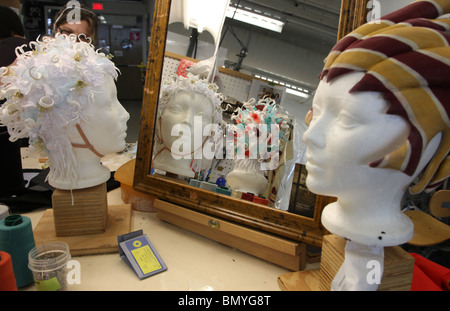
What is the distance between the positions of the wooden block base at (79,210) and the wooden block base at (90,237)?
4 centimetres

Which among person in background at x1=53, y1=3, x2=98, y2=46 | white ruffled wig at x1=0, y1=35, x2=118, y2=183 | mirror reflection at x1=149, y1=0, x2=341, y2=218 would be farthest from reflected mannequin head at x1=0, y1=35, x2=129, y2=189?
person in background at x1=53, y1=3, x2=98, y2=46

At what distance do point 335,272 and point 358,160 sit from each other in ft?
1.57

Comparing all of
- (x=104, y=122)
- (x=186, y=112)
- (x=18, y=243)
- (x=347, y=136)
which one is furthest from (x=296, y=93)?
(x=18, y=243)

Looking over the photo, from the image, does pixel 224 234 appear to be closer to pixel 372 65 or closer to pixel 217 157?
pixel 217 157

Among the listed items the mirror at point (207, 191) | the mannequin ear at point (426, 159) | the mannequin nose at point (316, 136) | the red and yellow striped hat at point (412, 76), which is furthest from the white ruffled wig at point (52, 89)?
the mannequin ear at point (426, 159)

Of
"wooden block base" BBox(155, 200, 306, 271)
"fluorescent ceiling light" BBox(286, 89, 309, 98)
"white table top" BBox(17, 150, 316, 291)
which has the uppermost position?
"fluorescent ceiling light" BBox(286, 89, 309, 98)

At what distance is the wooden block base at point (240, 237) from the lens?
139 cm

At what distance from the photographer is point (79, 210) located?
1.54 meters

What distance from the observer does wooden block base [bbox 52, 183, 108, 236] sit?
1509 millimetres

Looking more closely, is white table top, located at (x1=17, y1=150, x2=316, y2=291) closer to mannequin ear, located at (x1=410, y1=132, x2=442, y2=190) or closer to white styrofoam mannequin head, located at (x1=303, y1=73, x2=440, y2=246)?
Answer: white styrofoam mannequin head, located at (x1=303, y1=73, x2=440, y2=246)

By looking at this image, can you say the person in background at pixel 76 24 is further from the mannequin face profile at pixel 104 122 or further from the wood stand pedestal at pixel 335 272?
the wood stand pedestal at pixel 335 272

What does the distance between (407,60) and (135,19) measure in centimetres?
362
